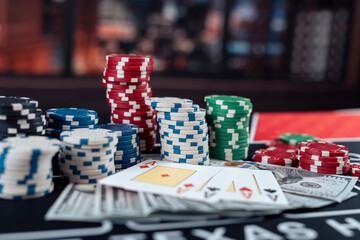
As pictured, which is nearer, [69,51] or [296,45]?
[69,51]

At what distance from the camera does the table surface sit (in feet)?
3.62

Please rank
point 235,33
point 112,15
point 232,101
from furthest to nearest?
point 235,33
point 112,15
point 232,101

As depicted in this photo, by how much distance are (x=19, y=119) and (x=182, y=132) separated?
0.63m

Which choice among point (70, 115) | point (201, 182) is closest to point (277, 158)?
point (201, 182)

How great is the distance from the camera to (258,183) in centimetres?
147

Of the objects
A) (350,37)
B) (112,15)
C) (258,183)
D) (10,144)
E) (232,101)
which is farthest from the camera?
(350,37)

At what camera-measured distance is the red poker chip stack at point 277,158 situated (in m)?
1.83

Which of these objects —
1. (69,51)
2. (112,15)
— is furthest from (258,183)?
(112,15)

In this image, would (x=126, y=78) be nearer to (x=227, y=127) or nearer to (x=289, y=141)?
(x=227, y=127)

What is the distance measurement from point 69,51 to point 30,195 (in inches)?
170

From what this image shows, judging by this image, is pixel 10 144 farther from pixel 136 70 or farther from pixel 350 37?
pixel 350 37

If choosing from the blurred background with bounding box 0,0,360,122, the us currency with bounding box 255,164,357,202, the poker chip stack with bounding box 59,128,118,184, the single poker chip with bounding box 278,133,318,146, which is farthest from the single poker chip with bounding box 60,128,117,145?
the blurred background with bounding box 0,0,360,122

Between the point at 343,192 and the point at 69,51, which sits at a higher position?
the point at 69,51

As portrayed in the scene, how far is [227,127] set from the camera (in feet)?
6.09
